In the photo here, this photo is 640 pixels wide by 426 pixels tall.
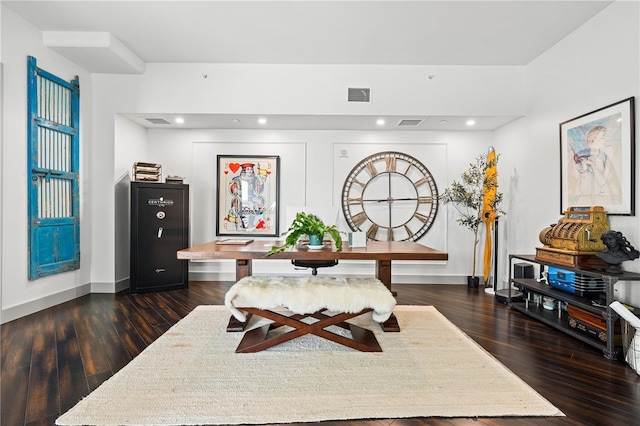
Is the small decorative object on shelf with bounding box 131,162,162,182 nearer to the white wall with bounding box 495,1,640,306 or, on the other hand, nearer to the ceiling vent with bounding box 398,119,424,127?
the ceiling vent with bounding box 398,119,424,127

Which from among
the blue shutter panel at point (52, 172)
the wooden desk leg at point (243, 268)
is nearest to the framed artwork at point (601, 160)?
the wooden desk leg at point (243, 268)

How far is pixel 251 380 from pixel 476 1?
3.47 m

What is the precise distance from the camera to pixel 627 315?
87.0 inches

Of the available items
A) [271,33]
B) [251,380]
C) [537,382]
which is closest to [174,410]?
[251,380]

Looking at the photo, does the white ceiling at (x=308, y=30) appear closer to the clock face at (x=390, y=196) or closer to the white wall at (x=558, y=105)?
the white wall at (x=558, y=105)

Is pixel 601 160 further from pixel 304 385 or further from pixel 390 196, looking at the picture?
pixel 304 385

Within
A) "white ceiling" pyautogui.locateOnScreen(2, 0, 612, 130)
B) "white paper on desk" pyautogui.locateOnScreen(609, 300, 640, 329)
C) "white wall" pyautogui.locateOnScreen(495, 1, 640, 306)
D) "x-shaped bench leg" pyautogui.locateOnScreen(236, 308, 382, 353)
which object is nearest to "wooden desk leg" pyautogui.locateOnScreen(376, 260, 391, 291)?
"x-shaped bench leg" pyautogui.locateOnScreen(236, 308, 382, 353)

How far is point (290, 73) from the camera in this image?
4.22 m

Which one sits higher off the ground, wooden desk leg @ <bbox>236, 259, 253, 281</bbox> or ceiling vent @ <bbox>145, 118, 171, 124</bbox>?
ceiling vent @ <bbox>145, 118, 171, 124</bbox>

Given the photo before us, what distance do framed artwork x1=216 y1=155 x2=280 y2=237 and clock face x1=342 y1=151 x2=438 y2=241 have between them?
1090mm

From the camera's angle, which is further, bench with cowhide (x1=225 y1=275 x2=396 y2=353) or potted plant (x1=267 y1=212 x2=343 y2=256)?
potted plant (x1=267 y1=212 x2=343 y2=256)

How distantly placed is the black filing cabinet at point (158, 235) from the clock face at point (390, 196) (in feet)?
7.55

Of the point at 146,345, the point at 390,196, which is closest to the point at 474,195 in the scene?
the point at 390,196

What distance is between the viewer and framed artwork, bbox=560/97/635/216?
8.94 ft
